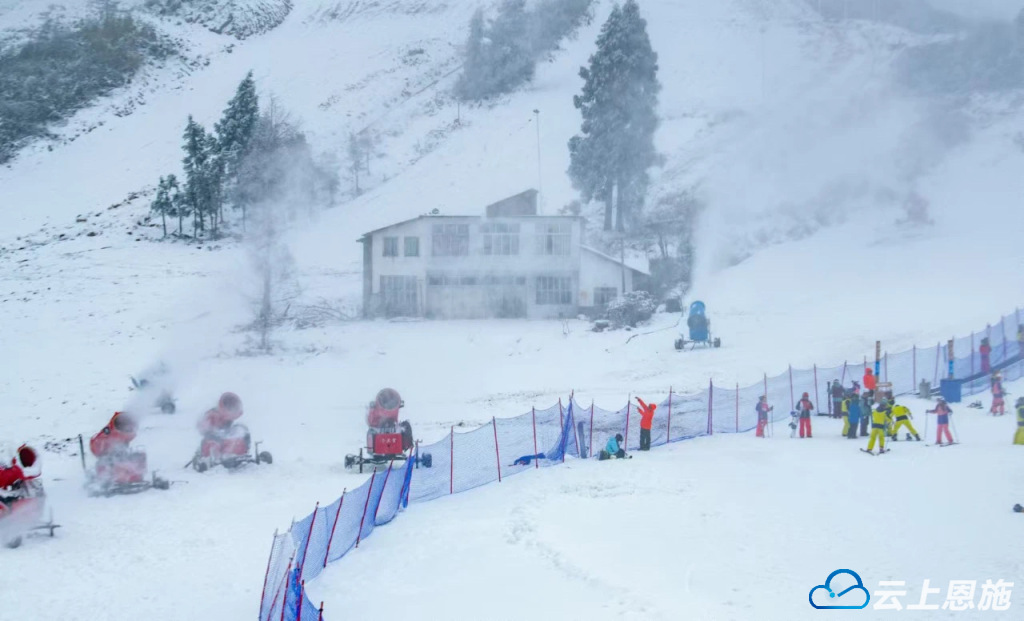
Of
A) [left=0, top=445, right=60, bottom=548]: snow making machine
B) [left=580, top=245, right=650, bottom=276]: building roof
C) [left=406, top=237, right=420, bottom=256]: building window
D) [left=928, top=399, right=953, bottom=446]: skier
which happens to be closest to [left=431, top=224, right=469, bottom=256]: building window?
[left=406, top=237, right=420, bottom=256]: building window

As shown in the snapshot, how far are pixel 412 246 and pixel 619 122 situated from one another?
17419 millimetres

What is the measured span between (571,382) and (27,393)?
21.8 m

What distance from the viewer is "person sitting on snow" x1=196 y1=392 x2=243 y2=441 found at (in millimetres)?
23500

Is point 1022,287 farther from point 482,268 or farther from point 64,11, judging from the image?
point 64,11

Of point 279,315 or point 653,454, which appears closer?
point 653,454

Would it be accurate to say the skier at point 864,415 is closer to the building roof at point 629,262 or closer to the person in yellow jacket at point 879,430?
the person in yellow jacket at point 879,430

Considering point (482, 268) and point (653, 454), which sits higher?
point (482, 268)

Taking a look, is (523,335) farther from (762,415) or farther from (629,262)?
(762,415)

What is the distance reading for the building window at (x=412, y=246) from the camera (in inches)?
1946

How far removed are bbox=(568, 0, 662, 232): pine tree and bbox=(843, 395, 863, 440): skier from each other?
33.5m

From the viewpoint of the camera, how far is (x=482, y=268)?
161ft

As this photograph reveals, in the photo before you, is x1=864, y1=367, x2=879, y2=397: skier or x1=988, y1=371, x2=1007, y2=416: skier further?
x1=864, y1=367, x2=879, y2=397: skier

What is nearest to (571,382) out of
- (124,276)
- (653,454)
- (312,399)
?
(312,399)

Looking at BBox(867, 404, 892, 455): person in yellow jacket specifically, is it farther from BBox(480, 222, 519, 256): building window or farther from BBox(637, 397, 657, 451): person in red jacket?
BBox(480, 222, 519, 256): building window
